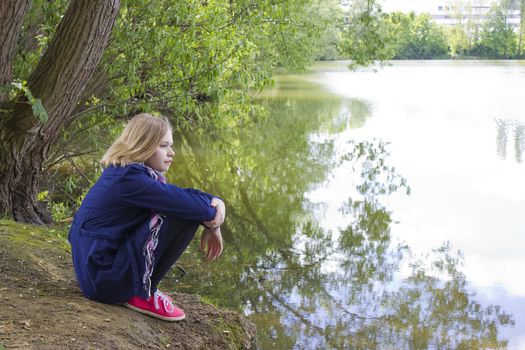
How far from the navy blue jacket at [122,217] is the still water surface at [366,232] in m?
1.91

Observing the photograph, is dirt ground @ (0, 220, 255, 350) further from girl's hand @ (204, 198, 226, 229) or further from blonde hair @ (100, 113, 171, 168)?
blonde hair @ (100, 113, 171, 168)

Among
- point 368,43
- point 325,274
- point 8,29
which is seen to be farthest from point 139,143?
point 368,43

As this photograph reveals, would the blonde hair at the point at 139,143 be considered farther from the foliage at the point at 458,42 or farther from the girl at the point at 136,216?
the foliage at the point at 458,42

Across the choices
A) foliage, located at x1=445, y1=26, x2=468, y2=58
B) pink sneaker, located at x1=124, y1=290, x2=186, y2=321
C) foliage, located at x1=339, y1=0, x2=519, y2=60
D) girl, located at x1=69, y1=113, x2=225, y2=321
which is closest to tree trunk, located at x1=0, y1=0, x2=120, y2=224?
girl, located at x1=69, y1=113, x2=225, y2=321

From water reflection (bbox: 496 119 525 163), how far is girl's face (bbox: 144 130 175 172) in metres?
12.0

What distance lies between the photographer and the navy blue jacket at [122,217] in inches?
148

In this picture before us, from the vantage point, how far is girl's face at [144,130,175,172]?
12.7 feet

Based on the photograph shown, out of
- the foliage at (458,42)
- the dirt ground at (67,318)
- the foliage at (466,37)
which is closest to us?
the dirt ground at (67,318)

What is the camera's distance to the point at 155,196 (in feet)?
12.3

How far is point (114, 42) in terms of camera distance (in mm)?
7488

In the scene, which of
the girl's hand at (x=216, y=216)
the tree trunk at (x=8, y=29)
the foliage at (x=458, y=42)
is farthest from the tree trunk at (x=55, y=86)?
the foliage at (x=458, y=42)

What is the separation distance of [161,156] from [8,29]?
227cm

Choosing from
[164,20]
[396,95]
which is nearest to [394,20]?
[164,20]

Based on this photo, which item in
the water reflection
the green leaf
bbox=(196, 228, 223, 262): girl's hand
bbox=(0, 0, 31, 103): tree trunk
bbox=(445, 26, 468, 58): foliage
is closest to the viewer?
bbox=(196, 228, 223, 262): girl's hand
